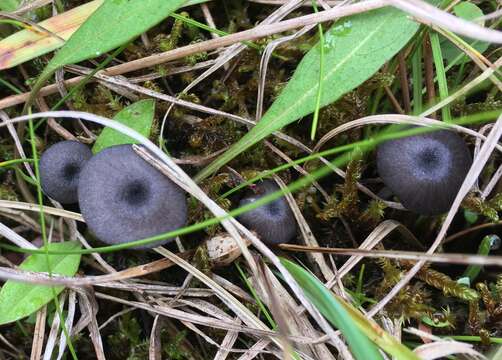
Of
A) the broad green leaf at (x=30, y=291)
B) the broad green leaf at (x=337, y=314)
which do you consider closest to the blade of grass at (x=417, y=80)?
A: the broad green leaf at (x=337, y=314)

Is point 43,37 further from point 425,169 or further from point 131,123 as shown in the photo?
point 425,169

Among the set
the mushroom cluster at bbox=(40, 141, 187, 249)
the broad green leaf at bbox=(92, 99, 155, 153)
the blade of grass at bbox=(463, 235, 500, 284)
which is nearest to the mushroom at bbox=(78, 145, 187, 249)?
the mushroom cluster at bbox=(40, 141, 187, 249)

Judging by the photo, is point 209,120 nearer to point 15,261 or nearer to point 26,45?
point 26,45

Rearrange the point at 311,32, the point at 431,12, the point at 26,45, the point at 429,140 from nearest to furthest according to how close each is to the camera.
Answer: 1. the point at 431,12
2. the point at 429,140
3. the point at 26,45
4. the point at 311,32

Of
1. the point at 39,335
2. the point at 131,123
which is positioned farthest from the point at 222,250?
the point at 39,335

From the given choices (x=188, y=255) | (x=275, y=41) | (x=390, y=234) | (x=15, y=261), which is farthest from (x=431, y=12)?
(x=15, y=261)

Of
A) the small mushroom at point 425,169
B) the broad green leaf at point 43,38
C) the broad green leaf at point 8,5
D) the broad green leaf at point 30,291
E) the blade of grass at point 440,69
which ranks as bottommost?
the broad green leaf at point 30,291

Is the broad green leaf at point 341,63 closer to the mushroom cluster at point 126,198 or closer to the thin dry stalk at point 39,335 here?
the mushroom cluster at point 126,198
